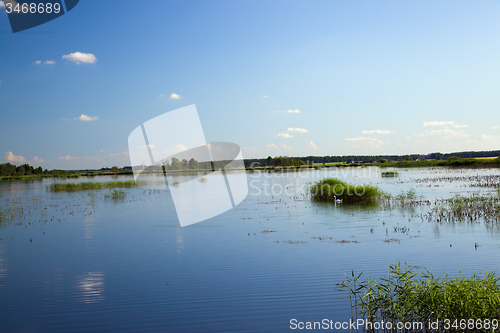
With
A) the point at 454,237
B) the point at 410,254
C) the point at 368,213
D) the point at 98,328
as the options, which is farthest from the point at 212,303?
Result: the point at 368,213

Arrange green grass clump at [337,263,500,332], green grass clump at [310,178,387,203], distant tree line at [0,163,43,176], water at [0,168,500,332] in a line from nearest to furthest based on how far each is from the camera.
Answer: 1. green grass clump at [337,263,500,332]
2. water at [0,168,500,332]
3. green grass clump at [310,178,387,203]
4. distant tree line at [0,163,43,176]

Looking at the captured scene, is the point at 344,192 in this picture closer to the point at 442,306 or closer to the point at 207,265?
the point at 207,265

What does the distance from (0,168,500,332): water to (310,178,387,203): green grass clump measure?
590 centimetres

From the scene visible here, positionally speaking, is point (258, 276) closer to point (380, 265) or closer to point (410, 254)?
point (380, 265)

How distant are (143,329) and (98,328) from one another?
102 centimetres

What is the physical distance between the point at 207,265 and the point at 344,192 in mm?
20336

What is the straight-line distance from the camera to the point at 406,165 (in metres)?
108

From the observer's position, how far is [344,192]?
29953 mm

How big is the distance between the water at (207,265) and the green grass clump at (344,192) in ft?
19.4

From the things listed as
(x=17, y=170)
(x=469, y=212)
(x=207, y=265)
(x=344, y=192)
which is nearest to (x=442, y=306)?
(x=207, y=265)

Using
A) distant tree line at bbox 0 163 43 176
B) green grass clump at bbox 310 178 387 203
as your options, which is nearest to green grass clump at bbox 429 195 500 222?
green grass clump at bbox 310 178 387 203

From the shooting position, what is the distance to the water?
8148 millimetres

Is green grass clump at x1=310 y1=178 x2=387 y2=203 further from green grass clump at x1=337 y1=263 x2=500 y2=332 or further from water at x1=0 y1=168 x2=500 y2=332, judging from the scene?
green grass clump at x1=337 y1=263 x2=500 y2=332

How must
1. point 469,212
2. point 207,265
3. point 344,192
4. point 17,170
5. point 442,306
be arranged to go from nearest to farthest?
point 442,306, point 207,265, point 469,212, point 344,192, point 17,170
